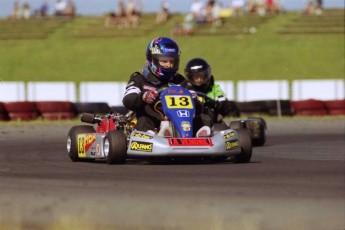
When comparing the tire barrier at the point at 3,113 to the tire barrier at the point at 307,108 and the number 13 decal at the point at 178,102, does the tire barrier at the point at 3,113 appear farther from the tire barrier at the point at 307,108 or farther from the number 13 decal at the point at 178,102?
the number 13 decal at the point at 178,102

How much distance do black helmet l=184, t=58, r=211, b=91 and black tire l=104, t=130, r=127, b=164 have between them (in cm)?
263

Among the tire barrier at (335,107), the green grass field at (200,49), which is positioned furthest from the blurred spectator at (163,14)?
the tire barrier at (335,107)

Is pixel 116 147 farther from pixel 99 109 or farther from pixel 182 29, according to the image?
pixel 182 29

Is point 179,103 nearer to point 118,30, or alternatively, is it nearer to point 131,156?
point 131,156

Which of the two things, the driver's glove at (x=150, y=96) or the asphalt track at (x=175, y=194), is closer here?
the asphalt track at (x=175, y=194)

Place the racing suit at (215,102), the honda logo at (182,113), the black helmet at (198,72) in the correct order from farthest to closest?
1. the black helmet at (198,72)
2. the racing suit at (215,102)
3. the honda logo at (182,113)

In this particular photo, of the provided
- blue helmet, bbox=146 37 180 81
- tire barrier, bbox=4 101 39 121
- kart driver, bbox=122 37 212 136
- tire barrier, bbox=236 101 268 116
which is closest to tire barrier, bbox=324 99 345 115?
tire barrier, bbox=236 101 268 116

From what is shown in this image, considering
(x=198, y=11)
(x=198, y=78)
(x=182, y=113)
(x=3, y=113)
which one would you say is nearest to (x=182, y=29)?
(x=198, y=11)

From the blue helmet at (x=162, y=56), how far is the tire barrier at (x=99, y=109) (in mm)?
9896

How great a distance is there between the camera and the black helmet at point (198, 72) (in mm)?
13555

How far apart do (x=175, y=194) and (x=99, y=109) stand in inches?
622

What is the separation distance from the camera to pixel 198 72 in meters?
13.6

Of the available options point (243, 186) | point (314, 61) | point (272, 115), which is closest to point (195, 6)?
point (314, 61)

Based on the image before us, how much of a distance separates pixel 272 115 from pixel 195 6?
18019mm
